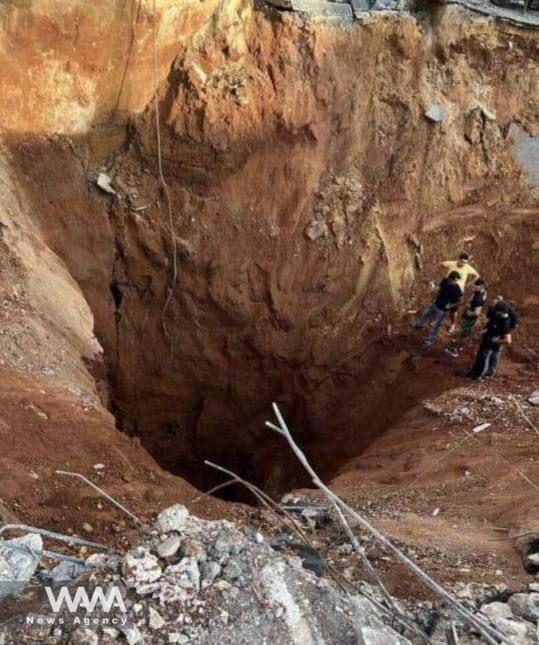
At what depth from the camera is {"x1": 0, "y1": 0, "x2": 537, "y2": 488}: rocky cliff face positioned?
9227 mm

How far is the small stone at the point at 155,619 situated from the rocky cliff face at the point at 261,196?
588 centimetres

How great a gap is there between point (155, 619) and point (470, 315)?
23.8 ft

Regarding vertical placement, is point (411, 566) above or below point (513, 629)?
above

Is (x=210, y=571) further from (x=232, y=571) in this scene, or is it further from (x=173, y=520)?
(x=173, y=520)

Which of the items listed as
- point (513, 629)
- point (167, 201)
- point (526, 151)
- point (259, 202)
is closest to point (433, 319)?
point (259, 202)

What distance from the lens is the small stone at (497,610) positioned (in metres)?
3.99

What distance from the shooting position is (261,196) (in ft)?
33.0

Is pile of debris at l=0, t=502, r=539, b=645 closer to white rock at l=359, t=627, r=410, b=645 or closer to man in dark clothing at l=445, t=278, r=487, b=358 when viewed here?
white rock at l=359, t=627, r=410, b=645

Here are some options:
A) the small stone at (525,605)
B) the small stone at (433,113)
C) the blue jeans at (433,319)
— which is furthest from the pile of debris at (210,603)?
the small stone at (433,113)

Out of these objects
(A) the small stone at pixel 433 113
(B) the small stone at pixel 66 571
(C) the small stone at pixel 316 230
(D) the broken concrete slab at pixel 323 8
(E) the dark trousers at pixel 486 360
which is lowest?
(B) the small stone at pixel 66 571

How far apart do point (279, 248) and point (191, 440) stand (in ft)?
10.9

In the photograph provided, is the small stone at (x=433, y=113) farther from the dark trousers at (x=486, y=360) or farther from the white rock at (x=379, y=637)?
the white rock at (x=379, y=637)

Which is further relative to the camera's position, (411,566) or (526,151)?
(526,151)

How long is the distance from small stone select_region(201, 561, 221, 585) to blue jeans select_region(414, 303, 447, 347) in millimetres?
6720
